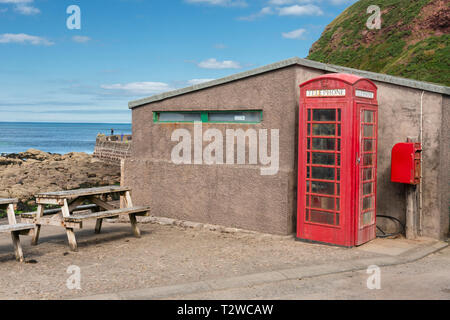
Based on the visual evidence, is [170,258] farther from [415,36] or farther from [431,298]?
[415,36]

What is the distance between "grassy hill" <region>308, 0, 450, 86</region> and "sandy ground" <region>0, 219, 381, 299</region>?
95.8 ft

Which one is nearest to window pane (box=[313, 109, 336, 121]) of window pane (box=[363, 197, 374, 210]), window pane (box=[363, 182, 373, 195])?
window pane (box=[363, 182, 373, 195])

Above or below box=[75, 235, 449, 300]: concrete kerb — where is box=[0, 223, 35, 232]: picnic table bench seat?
above

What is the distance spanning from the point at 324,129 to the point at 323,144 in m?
0.26

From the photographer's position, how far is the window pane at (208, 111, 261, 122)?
372 inches

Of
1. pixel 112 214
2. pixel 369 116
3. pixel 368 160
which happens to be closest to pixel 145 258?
pixel 112 214

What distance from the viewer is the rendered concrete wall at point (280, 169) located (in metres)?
8.48

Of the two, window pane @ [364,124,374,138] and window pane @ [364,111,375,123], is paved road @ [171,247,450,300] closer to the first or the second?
window pane @ [364,124,374,138]

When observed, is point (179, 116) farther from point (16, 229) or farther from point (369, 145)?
point (16, 229)

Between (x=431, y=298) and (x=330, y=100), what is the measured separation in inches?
144

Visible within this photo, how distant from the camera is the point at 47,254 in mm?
7773

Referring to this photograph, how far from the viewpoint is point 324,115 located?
797 cm

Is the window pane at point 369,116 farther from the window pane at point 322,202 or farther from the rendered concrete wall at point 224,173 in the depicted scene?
the window pane at point 322,202

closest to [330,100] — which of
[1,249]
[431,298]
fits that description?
[431,298]
